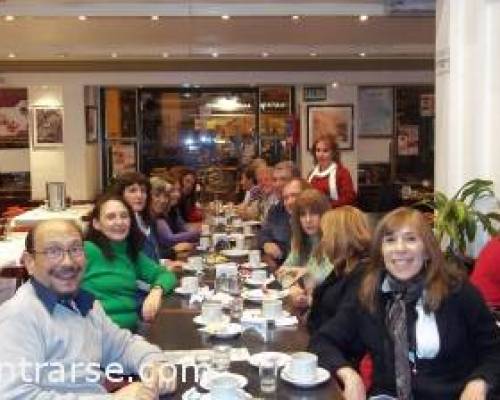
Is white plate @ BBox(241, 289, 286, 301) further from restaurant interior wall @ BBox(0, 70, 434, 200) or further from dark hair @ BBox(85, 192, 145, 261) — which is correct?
restaurant interior wall @ BBox(0, 70, 434, 200)

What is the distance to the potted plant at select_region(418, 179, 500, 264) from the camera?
15.8ft

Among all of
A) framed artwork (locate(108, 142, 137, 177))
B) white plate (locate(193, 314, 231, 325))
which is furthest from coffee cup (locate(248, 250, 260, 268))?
framed artwork (locate(108, 142, 137, 177))

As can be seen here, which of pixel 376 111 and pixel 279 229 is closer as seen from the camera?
pixel 279 229

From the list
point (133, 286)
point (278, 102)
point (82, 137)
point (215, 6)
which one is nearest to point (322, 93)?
point (278, 102)

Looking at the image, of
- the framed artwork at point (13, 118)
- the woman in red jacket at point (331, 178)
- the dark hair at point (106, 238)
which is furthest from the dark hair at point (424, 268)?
the framed artwork at point (13, 118)

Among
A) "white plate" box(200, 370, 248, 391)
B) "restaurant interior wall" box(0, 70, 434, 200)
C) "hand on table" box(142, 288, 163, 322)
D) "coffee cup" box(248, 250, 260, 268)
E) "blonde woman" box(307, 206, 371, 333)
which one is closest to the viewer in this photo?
"white plate" box(200, 370, 248, 391)

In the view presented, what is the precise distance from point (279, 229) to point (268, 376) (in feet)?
9.80

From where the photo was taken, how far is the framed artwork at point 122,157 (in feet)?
42.3

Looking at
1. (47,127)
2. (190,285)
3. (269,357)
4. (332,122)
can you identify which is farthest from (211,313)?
(47,127)

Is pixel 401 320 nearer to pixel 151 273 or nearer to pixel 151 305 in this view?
pixel 151 305

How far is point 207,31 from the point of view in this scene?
27.7ft

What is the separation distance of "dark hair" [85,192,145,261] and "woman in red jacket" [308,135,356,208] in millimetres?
3184

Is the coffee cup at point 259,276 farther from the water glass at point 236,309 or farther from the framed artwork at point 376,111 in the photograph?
the framed artwork at point 376,111

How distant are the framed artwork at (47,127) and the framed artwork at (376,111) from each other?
205 inches
